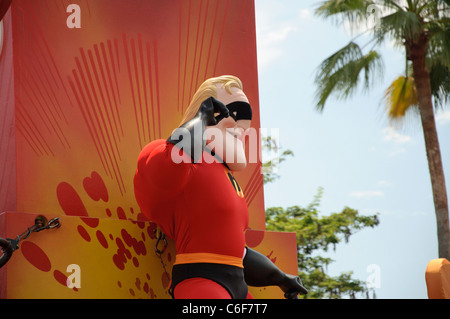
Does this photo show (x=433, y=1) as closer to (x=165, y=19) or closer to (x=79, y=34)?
(x=165, y=19)

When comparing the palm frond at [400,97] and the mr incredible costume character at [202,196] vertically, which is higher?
the palm frond at [400,97]

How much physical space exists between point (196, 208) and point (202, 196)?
71 mm

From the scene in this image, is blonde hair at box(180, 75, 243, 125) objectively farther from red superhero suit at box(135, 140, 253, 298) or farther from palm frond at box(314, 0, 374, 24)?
palm frond at box(314, 0, 374, 24)

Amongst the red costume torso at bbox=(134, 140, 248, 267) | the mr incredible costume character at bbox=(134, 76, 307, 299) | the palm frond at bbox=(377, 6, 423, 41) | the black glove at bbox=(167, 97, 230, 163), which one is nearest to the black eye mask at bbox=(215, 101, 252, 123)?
the mr incredible costume character at bbox=(134, 76, 307, 299)

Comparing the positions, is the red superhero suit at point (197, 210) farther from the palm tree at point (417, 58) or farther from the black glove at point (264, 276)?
the palm tree at point (417, 58)

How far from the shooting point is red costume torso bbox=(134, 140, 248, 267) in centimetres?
314

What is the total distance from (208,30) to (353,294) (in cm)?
1006

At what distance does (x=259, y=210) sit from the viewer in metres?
4.58

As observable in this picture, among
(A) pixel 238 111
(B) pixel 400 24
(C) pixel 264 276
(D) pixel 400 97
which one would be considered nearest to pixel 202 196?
(A) pixel 238 111

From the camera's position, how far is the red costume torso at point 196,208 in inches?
124

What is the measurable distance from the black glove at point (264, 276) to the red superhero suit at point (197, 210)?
383mm

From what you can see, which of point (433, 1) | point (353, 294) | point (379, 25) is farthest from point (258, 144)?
point (353, 294)

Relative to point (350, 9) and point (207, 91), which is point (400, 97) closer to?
point (350, 9)

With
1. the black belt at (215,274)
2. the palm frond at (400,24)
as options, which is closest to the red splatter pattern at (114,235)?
the black belt at (215,274)
